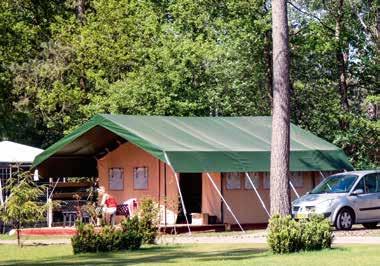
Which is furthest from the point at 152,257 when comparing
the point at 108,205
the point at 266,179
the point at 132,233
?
the point at 266,179

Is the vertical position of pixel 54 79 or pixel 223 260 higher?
pixel 54 79

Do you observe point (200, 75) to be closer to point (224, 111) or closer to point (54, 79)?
point (224, 111)

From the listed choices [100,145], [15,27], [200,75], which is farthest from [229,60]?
[15,27]

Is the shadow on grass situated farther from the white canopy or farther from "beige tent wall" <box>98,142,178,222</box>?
the white canopy

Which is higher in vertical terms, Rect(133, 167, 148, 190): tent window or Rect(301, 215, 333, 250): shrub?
Rect(133, 167, 148, 190): tent window

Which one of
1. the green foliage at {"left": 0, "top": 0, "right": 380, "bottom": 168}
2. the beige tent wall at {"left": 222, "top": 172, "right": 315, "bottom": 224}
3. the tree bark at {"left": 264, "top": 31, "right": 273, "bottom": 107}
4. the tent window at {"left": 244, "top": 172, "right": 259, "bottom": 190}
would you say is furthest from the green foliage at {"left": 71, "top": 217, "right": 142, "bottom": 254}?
the tree bark at {"left": 264, "top": 31, "right": 273, "bottom": 107}

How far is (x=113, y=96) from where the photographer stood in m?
33.2

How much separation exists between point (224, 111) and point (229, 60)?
208cm

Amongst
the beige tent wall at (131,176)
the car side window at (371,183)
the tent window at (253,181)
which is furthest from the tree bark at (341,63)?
the car side window at (371,183)

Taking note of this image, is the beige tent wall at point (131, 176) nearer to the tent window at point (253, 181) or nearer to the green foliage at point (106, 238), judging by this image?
the tent window at point (253, 181)

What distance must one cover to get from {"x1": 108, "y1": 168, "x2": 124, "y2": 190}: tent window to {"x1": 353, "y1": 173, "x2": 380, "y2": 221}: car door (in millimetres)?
8457

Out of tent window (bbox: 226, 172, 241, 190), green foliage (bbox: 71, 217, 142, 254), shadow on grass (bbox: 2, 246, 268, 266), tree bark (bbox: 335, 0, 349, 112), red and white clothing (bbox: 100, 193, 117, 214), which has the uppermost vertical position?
tree bark (bbox: 335, 0, 349, 112)

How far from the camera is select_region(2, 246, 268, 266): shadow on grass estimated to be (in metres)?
14.3

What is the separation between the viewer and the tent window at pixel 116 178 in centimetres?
2764
